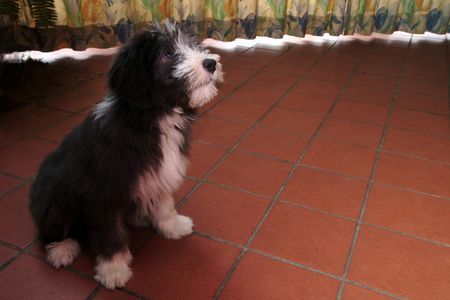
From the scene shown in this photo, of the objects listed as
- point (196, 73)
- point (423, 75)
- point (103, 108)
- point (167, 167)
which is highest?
point (196, 73)

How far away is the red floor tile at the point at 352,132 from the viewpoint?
2395mm

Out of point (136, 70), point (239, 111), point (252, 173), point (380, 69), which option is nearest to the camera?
point (136, 70)

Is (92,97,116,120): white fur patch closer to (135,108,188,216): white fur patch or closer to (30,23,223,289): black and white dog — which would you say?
(30,23,223,289): black and white dog

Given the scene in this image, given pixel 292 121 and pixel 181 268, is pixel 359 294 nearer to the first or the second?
pixel 181 268

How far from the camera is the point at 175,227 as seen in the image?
1.63 m

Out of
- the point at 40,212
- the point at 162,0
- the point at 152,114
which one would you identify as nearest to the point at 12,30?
the point at 162,0

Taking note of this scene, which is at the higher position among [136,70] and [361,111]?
[136,70]

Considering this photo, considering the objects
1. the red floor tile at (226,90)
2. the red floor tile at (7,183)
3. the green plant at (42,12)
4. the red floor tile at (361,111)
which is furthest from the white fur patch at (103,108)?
the green plant at (42,12)

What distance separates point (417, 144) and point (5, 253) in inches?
89.2

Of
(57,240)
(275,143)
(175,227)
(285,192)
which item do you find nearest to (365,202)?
(285,192)

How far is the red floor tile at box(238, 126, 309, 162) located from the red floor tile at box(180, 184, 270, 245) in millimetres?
434

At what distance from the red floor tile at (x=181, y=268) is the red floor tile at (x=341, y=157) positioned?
33.7 inches

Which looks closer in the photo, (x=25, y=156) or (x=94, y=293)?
(x=94, y=293)

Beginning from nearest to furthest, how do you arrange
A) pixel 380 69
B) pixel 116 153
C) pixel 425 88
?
1. pixel 116 153
2. pixel 425 88
3. pixel 380 69
